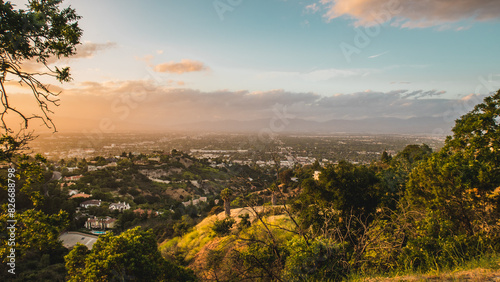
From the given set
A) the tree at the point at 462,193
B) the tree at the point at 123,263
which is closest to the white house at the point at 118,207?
the tree at the point at 123,263

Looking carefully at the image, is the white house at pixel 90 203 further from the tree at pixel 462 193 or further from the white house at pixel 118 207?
the tree at pixel 462 193

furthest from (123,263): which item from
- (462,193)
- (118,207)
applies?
(118,207)

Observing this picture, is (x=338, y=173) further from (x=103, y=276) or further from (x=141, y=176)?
(x=141, y=176)

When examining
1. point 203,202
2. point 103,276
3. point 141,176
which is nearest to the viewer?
point 103,276

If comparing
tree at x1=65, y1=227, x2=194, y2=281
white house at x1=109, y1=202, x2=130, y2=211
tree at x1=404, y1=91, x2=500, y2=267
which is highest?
tree at x1=404, y1=91, x2=500, y2=267

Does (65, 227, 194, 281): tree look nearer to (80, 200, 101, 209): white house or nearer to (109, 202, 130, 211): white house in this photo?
(109, 202, 130, 211): white house

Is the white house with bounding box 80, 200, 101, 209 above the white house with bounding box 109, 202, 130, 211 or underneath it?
above

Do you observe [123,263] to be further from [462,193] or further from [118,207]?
[118,207]

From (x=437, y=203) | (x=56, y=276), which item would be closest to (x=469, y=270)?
(x=437, y=203)

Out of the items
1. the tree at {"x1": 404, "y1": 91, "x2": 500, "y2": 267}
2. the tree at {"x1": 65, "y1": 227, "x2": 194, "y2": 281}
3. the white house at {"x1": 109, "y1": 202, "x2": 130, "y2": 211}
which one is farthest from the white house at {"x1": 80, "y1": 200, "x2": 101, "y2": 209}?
the tree at {"x1": 404, "y1": 91, "x2": 500, "y2": 267}
